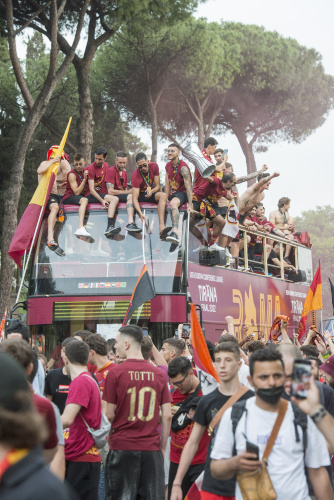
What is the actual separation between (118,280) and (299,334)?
194 inches

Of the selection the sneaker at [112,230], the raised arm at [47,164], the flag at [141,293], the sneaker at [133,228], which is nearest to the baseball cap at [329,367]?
the flag at [141,293]

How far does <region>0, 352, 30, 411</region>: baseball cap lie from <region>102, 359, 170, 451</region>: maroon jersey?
3.16 m

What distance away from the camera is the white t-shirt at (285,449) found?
10.8 ft

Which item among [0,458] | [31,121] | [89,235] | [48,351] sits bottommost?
[0,458]

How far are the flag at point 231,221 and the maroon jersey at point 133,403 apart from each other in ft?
21.0

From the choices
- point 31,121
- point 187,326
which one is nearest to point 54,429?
point 187,326

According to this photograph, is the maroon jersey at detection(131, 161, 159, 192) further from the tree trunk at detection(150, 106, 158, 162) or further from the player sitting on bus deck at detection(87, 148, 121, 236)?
the tree trunk at detection(150, 106, 158, 162)

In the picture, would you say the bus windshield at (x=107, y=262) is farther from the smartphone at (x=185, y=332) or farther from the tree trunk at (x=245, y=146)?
the tree trunk at (x=245, y=146)

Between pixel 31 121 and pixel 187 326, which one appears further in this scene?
pixel 31 121

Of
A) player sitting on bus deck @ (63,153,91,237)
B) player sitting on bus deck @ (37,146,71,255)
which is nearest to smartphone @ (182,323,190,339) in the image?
player sitting on bus deck @ (37,146,71,255)

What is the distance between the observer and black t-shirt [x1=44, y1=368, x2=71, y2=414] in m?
5.90

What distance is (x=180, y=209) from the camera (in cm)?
1057

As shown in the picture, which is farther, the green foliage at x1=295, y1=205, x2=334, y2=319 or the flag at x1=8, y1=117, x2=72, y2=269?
the green foliage at x1=295, y1=205, x2=334, y2=319

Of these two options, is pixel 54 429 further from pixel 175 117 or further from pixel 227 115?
pixel 227 115
